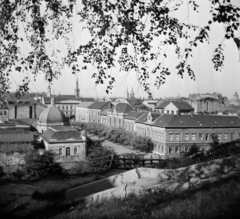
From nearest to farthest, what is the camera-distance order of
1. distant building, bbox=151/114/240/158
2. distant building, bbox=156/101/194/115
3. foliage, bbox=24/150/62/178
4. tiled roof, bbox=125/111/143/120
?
1. foliage, bbox=24/150/62/178
2. distant building, bbox=151/114/240/158
3. tiled roof, bbox=125/111/143/120
4. distant building, bbox=156/101/194/115

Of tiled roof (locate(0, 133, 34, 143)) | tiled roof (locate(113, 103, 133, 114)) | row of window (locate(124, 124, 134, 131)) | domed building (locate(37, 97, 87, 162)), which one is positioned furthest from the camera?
tiled roof (locate(113, 103, 133, 114))

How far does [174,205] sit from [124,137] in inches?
1896

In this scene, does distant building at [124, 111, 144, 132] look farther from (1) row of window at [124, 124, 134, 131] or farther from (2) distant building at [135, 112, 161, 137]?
(2) distant building at [135, 112, 161, 137]

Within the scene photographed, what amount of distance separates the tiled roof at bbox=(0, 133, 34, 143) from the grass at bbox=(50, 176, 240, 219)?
3287 centimetres

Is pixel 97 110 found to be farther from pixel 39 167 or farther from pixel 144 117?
pixel 39 167

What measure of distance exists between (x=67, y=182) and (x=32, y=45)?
21.1ft

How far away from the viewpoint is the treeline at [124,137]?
4809cm

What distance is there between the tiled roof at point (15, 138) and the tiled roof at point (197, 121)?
71.7 feet

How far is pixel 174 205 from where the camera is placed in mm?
6211

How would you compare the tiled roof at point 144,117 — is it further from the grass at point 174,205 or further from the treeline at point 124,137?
the grass at point 174,205

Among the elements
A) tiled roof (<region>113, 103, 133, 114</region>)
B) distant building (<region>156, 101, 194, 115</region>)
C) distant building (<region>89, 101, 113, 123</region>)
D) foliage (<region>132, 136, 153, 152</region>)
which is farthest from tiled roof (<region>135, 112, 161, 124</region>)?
distant building (<region>89, 101, 113, 123</region>)

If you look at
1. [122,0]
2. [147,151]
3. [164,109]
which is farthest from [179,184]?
[164,109]

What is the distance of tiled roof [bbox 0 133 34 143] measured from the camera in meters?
37.5

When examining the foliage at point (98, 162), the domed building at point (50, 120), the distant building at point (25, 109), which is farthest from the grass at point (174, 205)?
the distant building at point (25, 109)
